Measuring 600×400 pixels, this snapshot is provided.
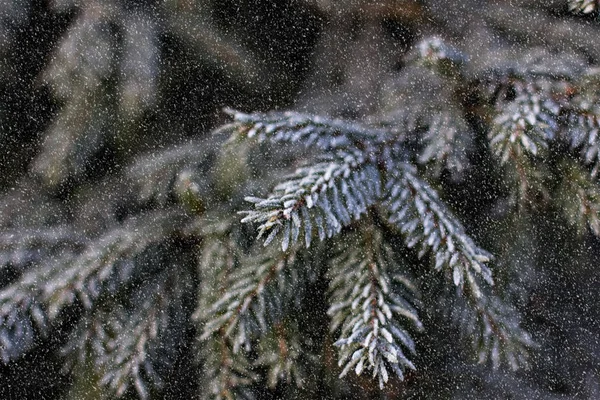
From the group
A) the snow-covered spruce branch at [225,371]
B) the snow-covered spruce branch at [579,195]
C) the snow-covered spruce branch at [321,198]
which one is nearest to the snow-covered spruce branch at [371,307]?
the snow-covered spruce branch at [321,198]

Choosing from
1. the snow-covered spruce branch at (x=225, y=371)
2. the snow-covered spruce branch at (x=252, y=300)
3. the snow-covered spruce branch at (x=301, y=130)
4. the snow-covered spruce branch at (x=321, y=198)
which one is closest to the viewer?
the snow-covered spruce branch at (x=321, y=198)

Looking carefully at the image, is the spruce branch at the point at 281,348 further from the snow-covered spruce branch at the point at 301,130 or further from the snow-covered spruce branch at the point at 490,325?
the snow-covered spruce branch at the point at 301,130

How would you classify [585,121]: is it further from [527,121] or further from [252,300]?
[252,300]

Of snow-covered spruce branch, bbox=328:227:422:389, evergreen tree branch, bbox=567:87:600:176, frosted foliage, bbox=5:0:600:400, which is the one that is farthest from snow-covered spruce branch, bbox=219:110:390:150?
evergreen tree branch, bbox=567:87:600:176

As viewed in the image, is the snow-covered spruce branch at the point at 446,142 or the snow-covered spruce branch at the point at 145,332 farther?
the snow-covered spruce branch at the point at 145,332

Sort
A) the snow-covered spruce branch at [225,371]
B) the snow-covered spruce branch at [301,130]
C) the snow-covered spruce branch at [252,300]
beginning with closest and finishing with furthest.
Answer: the snow-covered spruce branch at [301,130]
the snow-covered spruce branch at [252,300]
the snow-covered spruce branch at [225,371]

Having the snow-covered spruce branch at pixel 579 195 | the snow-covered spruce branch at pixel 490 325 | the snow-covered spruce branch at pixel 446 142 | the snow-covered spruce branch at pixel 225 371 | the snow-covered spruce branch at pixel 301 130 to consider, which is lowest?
the snow-covered spruce branch at pixel 490 325
